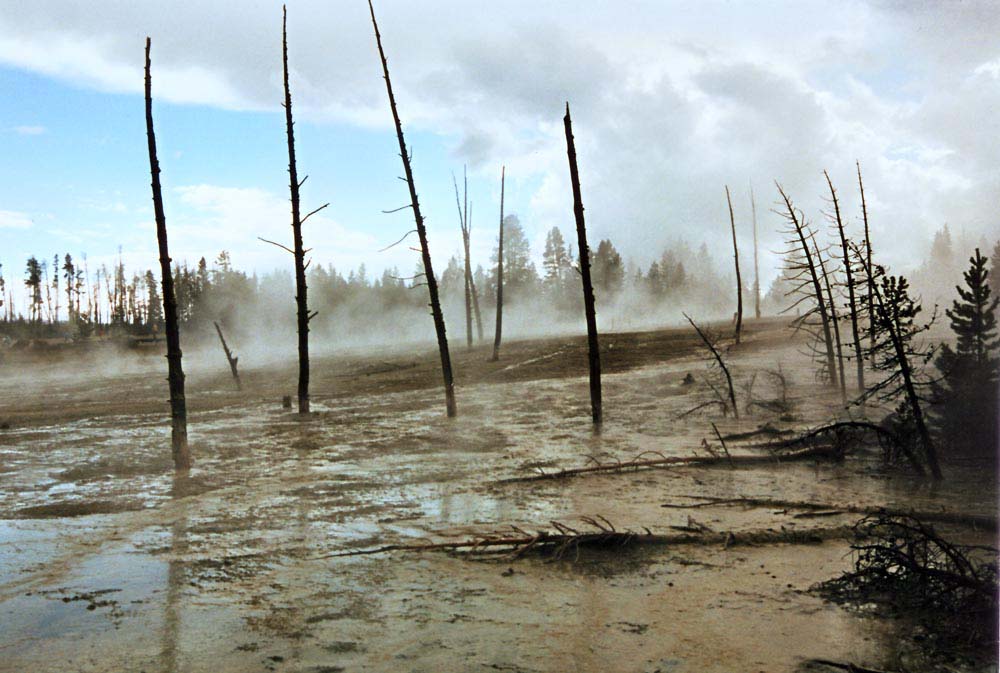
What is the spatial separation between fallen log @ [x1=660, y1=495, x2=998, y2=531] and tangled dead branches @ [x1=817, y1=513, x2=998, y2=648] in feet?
7.42

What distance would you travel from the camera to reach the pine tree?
1327 centimetres

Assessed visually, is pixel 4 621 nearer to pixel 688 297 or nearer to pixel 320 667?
pixel 320 667

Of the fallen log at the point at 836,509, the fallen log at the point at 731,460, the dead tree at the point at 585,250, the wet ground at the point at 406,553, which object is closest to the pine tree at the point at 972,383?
the wet ground at the point at 406,553

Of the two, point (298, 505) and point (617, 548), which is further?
point (298, 505)

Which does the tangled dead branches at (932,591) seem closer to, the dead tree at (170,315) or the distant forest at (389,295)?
the dead tree at (170,315)

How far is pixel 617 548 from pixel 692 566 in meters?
1.02

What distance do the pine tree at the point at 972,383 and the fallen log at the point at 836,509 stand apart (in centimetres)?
363

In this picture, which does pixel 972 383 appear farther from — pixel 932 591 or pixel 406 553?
pixel 406 553

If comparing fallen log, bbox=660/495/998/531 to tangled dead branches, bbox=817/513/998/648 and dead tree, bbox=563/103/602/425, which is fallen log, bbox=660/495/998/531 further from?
dead tree, bbox=563/103/602/425

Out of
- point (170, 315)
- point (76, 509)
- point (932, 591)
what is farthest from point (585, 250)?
point (932, 591)

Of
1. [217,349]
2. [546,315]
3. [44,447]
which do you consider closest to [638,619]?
[44,447]

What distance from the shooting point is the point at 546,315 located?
8719cm

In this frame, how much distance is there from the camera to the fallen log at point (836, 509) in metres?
10.1

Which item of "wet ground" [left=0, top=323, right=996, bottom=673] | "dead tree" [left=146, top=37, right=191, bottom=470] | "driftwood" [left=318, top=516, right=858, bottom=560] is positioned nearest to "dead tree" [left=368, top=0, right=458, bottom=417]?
"wet ground" [left=0, top=323, right=996, bottom=673]
